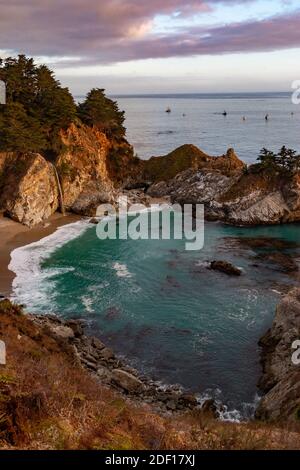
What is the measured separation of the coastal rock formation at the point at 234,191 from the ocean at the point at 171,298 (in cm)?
387

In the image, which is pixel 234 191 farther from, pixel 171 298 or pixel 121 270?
pixel 171 298

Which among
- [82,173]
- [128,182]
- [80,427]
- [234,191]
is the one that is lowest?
[80,427]

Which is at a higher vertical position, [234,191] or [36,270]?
[234,191]

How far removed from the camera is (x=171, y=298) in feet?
114

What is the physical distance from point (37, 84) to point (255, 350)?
5050 centimetres

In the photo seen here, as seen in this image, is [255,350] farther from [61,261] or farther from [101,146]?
[101,146]

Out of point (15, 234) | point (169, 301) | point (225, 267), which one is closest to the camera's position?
point (169, 301)

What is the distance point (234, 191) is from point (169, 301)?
33017mm

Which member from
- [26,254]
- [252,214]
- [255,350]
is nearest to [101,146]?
[252,214]

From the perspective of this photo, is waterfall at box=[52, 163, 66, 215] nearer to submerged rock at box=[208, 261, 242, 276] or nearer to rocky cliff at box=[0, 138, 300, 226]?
rocky cliff at box=[0, 138, 300, 226]

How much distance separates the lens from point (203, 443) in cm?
1086

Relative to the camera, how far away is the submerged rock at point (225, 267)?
130 feet

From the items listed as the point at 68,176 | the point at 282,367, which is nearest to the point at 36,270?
the point at 68,176

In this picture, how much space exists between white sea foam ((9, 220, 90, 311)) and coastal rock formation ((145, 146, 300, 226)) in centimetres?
2239
